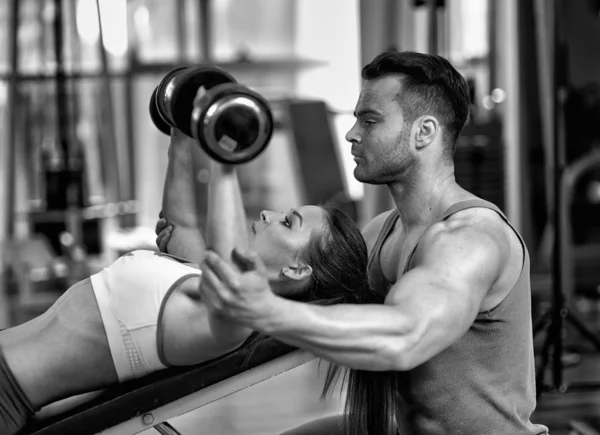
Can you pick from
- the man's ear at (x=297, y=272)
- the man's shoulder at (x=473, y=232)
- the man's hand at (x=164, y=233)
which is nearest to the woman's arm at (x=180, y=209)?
the man's hand at (x=164, y=233)

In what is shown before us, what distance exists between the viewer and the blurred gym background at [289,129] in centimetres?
376

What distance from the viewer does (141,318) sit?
1.59 m

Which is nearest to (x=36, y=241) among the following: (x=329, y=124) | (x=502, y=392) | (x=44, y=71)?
(x=44, y=71)

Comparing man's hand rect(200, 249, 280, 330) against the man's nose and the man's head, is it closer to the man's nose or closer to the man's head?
the man's head

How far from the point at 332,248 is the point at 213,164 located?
0.62 m

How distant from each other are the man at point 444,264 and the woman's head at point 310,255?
108mm

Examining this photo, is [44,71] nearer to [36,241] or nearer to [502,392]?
[36,241]

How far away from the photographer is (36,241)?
20.4 feet

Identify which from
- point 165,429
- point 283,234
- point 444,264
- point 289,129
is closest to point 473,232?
point 444,264

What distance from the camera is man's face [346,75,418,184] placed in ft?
5.02

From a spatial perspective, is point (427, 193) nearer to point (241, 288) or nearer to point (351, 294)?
point (351, 294)

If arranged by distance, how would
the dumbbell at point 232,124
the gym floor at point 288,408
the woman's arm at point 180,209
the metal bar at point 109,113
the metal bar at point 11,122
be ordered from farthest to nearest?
the metal bar at point 109,113 → the metal bar at point 11,122 → the gym floor at point 288,408 → the woman's arm at point 180,209 → the dumbbell at point 232,124

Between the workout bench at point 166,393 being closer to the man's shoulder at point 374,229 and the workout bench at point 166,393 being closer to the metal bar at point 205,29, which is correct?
the man's shoulder at point 374,229

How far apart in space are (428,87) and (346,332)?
551mm
